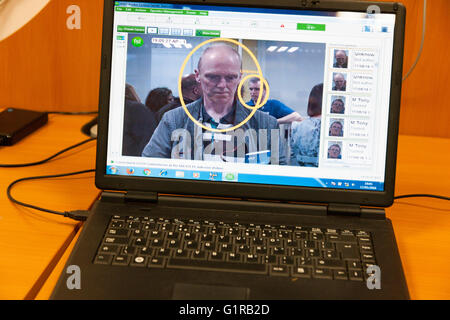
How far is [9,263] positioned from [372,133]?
0.53 m

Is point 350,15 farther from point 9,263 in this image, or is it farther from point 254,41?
point 9,263

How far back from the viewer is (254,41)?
2.55 ft

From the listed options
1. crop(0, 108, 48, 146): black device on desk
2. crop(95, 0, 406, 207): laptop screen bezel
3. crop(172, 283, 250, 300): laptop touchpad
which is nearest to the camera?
crop(172, 283, 250, 300): laptop touchpad

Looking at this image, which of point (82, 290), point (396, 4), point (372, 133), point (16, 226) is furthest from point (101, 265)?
point (396, 4)

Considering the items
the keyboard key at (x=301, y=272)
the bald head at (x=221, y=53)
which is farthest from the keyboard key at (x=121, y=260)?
the bald head at (x=221, y=53)

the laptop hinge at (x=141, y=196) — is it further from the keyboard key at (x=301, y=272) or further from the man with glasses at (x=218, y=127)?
the keyboard key at (x=301, y=272)

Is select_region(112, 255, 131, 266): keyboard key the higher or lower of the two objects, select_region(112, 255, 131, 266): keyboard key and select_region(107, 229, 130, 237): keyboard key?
the lower

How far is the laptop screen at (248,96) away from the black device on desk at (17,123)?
336 millimetres

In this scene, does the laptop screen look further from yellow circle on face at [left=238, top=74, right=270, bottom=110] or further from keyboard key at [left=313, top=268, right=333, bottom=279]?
keyboard key at [left=313, top=268, right=333, bottom=279]

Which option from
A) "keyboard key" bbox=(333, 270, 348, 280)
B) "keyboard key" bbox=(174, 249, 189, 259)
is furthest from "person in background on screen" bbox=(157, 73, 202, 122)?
"keyboard key" bbox=(333, 270, 348, 280)

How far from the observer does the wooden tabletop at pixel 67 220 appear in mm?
657

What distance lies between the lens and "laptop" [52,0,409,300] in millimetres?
761

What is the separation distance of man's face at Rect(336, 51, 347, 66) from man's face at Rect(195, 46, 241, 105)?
0.48ft
